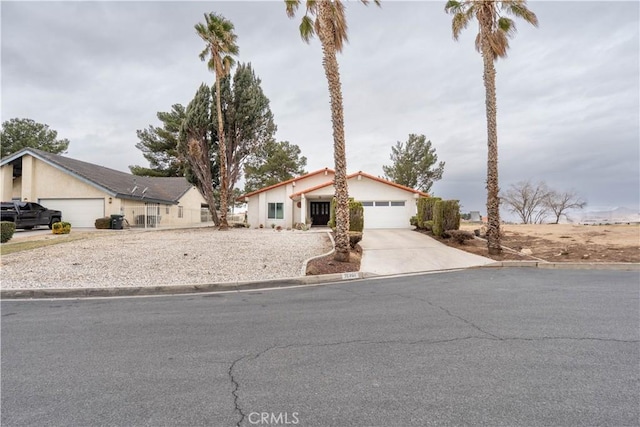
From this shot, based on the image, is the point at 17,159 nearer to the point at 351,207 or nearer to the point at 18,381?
the point at 351,207

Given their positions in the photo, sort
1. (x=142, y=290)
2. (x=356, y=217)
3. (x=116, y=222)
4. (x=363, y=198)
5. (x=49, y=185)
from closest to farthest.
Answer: (x=142, y=290) < (x=356, y=217) < (x=116, y=222) < (x=49, y=185) < (x=363, y=198)

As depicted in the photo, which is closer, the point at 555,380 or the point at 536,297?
the point at 555,380

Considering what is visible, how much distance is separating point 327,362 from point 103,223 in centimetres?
2450

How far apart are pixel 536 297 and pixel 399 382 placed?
17.2ft

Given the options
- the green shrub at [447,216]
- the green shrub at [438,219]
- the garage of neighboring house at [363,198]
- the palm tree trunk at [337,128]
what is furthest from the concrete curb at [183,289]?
the garage of neighboring house at [363,198]

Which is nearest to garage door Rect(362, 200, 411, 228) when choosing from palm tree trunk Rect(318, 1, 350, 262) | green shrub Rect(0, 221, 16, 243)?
palm tree trunk Rect(318, 1, 350, 262)

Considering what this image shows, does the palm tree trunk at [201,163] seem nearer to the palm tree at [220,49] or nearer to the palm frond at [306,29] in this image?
the palm tree at [220,49]

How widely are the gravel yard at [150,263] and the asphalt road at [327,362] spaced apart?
2.28m

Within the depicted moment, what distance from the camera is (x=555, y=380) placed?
3.35 meters

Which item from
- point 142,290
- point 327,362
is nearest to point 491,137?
point 327,362

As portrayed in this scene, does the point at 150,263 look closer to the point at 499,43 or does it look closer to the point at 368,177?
the point at 499,43

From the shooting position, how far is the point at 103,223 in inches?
914

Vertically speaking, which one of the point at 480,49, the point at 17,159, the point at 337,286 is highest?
the point at 480,49

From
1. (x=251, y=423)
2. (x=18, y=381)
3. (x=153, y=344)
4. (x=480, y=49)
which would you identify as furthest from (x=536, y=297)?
(x=480, y=49)
